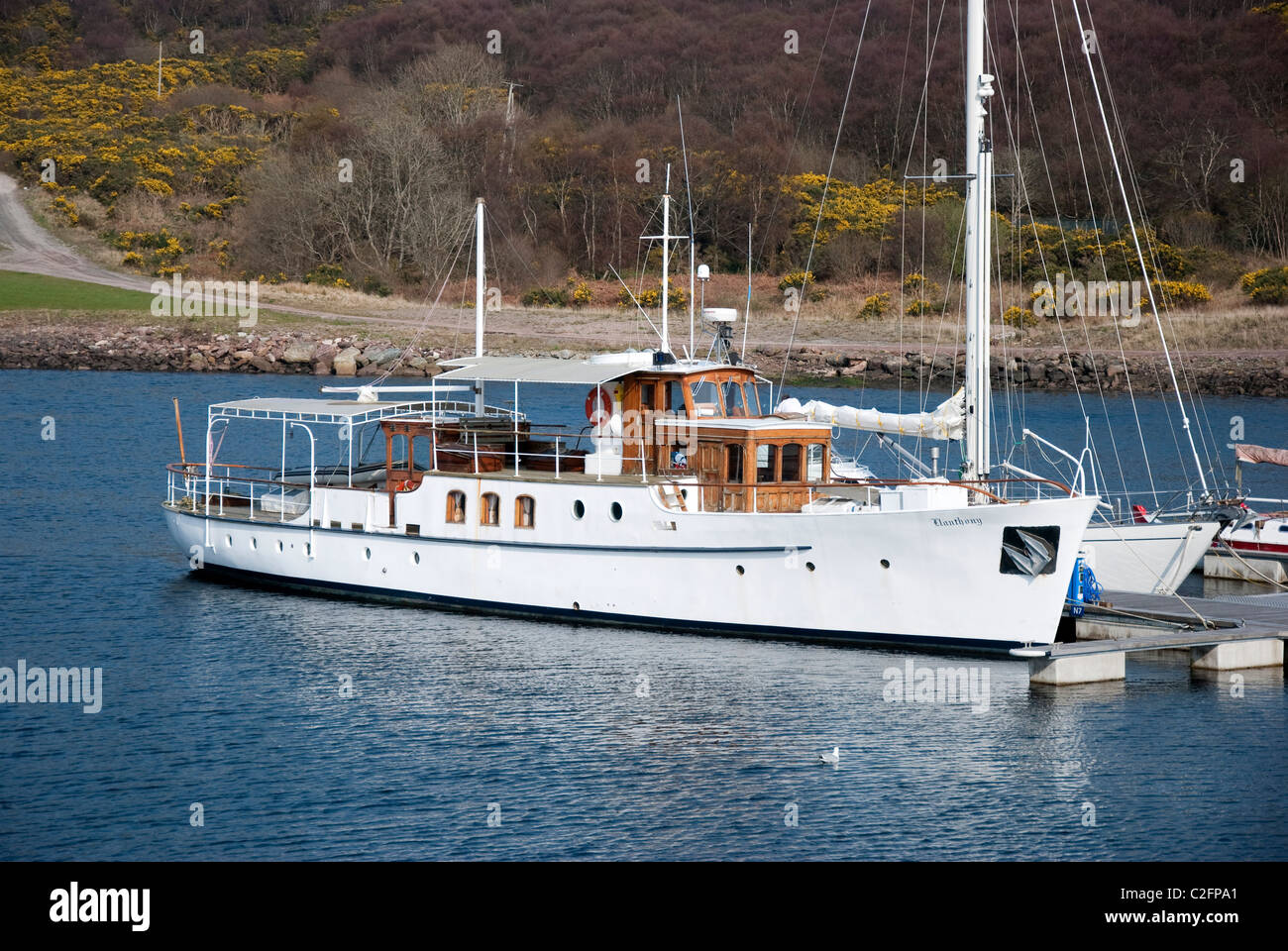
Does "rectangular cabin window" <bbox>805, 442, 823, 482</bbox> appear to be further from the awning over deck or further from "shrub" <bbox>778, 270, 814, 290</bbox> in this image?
"shrub" <bbox>778, 270, 814, 290</bbox>

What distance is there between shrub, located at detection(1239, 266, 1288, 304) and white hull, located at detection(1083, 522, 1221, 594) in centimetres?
6258

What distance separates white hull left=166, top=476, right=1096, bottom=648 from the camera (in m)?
29.4

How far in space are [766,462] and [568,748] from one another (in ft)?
31.9

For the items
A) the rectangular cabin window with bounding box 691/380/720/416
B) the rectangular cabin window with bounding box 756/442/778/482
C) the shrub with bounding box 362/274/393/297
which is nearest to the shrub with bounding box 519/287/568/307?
the shrub with bounding box 362/274/393/297

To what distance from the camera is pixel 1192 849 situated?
850 inches

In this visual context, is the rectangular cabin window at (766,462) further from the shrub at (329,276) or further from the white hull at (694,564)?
the shrub at (329,276)

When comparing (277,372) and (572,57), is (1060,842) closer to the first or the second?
(277,372)

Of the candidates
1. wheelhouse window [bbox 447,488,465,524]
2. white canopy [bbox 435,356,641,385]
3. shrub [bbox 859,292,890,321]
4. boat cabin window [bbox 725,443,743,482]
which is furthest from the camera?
shrub [bbox 859,292,890,321]

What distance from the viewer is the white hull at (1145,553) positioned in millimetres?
36062

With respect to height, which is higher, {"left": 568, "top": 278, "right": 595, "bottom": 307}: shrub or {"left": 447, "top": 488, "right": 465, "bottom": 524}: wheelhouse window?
{"left": 568, "top": 278, "right": 595, "bottom": 307}: shrub

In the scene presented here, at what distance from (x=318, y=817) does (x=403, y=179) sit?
3649 inches

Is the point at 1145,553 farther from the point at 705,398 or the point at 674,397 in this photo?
the point at 674,397

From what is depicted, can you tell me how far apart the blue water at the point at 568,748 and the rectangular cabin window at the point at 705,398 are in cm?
549

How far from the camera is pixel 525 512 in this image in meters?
33.7
